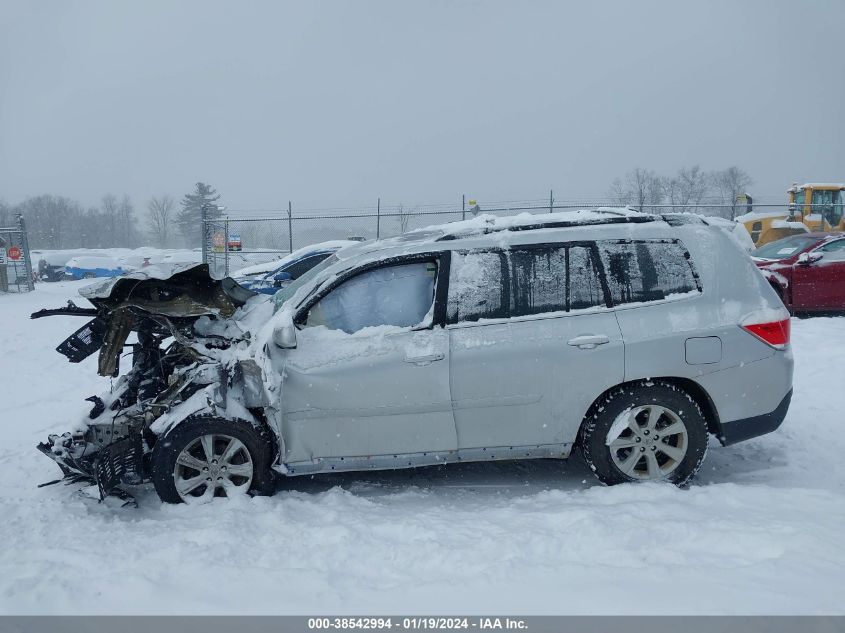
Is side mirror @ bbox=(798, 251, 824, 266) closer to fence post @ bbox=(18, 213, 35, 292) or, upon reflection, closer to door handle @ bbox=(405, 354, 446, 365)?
door handle @ bbox=(405, 354, 446, 365)

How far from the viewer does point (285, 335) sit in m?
3.76

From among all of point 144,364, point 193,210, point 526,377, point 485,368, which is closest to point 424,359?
point 485,368

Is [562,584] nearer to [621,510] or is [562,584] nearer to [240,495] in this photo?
[621,510]

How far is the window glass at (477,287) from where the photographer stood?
3.95 metres

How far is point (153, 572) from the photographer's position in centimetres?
304

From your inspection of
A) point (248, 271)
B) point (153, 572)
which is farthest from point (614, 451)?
point (248, 271)

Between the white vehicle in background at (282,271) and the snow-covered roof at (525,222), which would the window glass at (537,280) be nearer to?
the snow-covered roof at (525,222)

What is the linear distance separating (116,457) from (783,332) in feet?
14.7

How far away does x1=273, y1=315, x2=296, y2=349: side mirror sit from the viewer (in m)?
3.77

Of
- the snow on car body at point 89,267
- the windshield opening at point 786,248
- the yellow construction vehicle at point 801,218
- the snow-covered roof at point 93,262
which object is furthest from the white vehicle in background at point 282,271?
the snow-covered roof at point 93,262

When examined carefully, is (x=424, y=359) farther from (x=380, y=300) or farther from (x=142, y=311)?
(x=142, y=311)

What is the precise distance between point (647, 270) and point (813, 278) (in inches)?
304

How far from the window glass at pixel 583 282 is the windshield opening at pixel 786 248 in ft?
26.8

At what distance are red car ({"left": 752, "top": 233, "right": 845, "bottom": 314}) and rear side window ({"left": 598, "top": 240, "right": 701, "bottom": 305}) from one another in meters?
7.08
